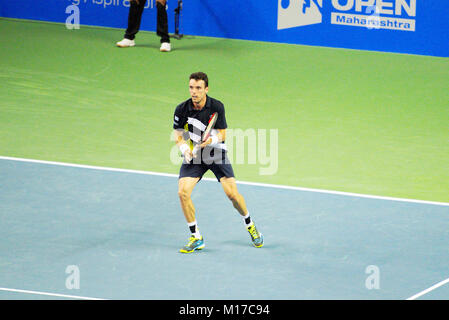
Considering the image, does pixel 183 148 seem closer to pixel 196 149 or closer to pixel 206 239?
pixel 196 149

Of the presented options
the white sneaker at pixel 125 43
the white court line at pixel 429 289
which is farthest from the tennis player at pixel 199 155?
the white sneaker at pixel 125 43

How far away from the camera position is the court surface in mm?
8281

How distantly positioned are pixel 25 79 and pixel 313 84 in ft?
18.4

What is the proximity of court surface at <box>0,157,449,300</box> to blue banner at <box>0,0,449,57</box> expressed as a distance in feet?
28.0

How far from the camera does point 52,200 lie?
10703mm

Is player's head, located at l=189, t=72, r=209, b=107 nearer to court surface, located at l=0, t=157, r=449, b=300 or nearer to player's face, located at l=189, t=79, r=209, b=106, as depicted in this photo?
player's face, located at l=189, t=79, r=209, b=106

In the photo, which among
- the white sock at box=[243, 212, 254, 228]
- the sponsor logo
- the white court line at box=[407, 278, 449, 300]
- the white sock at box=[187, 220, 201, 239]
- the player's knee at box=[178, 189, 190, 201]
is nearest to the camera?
the white court line at box=[407, 278, 449, 300]

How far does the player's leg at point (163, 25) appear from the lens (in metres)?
18.7

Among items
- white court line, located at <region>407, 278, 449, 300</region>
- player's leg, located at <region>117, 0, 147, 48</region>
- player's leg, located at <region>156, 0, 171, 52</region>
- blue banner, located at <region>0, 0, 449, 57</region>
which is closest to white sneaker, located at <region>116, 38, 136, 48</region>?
player's leg, located at <region>117, 0, 147, 48</region>

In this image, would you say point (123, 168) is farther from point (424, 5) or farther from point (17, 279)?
point (424, 5)

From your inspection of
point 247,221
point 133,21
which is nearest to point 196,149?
point 247,221

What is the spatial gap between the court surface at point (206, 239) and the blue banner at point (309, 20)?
28.0ft

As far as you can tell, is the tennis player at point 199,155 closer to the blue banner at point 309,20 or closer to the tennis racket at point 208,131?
the tennis racket at point 208,131

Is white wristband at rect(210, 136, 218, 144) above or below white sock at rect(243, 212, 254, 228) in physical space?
above
